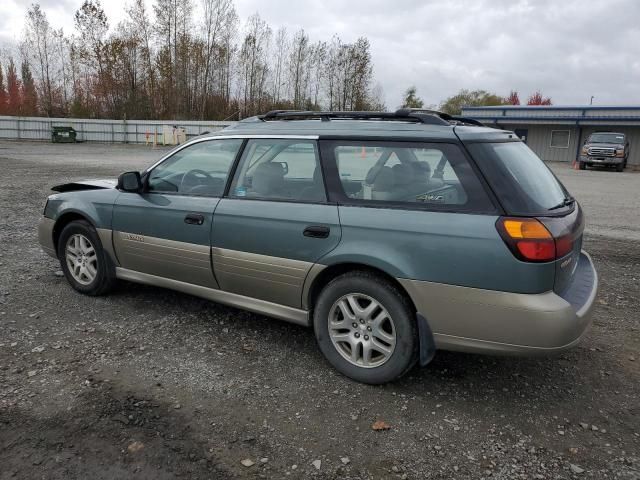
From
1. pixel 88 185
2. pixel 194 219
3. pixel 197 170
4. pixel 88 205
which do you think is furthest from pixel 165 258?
pixel 88 185

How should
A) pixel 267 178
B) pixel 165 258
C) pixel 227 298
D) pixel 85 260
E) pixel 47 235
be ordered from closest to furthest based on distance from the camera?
pixel 267 178
pixel 227 298
pixel 165 258
pixel 85 260
pixel 47 235

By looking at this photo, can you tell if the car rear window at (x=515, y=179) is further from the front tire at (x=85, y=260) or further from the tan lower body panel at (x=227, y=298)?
the front tire at (x=85, y=260)

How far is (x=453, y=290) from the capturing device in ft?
9.73

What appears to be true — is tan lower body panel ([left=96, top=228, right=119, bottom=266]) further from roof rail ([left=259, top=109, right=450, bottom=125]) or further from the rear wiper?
the rear wiper

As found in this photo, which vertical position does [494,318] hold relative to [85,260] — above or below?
above

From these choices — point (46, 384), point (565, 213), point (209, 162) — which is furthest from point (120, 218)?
point (565, 213)

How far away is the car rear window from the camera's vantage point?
291cm

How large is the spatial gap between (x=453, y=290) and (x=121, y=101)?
5455 cm

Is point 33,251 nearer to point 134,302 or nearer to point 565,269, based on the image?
point 134,302

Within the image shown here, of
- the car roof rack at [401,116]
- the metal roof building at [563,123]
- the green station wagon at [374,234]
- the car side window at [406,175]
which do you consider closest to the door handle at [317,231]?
the green station wagon at [374,234]

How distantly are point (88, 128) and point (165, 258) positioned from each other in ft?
143

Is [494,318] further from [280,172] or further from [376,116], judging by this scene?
[280,172]

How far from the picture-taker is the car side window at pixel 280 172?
3574 mm

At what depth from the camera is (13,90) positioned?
5866 cm
